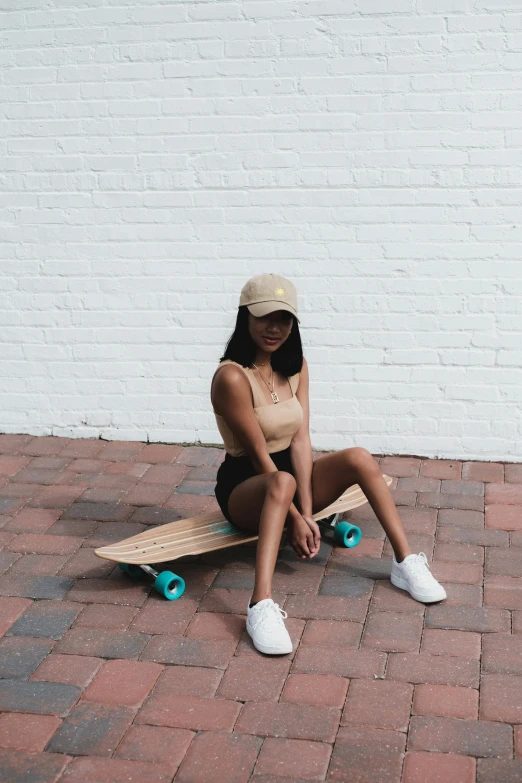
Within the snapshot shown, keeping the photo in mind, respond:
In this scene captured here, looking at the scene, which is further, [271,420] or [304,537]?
[271,420]

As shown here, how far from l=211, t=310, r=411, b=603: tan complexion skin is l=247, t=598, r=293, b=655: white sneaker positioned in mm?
130

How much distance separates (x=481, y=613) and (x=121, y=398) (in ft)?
8.84

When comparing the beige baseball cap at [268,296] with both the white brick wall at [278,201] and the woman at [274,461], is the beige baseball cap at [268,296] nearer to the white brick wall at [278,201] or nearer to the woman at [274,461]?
the woman at [274,461]

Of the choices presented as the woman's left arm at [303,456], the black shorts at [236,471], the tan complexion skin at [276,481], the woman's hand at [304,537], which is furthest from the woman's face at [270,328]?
the woman's hand at [304,537]

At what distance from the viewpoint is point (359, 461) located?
408 centimetres

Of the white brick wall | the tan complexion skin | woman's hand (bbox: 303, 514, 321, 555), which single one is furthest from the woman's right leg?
the white brick wall

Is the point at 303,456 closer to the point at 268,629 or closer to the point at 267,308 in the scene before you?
the point at 267,308

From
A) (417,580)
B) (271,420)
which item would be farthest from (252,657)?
(271,420)

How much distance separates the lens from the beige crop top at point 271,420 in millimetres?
4137

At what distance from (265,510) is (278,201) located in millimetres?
2122

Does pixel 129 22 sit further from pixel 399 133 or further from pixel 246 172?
pixel 399 133

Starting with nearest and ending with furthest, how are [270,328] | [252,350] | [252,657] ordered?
[252,657] < [270,328] < [252,350]

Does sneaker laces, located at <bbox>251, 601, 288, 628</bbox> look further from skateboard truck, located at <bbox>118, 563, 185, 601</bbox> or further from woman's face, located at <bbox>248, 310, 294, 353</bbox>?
woman's face, located at <bbox>248, 310, 294, 353</bbox>

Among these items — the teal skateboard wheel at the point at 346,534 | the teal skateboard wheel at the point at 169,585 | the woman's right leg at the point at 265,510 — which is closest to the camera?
the woman's right leg at the point at 265,510
